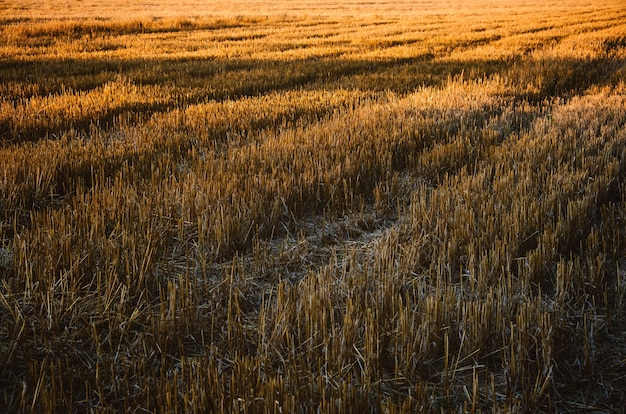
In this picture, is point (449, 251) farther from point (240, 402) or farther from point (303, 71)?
point (303, 71)

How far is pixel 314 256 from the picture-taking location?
3.58m

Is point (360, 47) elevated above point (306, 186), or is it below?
above

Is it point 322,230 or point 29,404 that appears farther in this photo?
point 322,230

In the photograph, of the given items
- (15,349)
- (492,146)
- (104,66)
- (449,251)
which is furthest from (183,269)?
(104,66)

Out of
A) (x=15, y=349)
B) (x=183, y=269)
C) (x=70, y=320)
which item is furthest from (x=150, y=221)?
(x=15, y=349)

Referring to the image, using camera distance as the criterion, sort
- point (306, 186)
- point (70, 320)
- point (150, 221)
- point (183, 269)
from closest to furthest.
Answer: point (70, 320)
point (183, 269)
point (150, 221)
point (306, 186)

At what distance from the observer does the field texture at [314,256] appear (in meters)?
2.16

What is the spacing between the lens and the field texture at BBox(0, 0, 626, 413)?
2164 millimetres

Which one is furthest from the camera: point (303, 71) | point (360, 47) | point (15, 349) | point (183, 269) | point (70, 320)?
point (360, 47)

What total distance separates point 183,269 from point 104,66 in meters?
10.6

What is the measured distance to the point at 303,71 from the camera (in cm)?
1169

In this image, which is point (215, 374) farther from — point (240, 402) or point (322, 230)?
point (322, 230)

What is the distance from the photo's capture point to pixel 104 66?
12211 millimetres

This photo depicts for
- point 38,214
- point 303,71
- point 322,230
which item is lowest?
point 322,230
